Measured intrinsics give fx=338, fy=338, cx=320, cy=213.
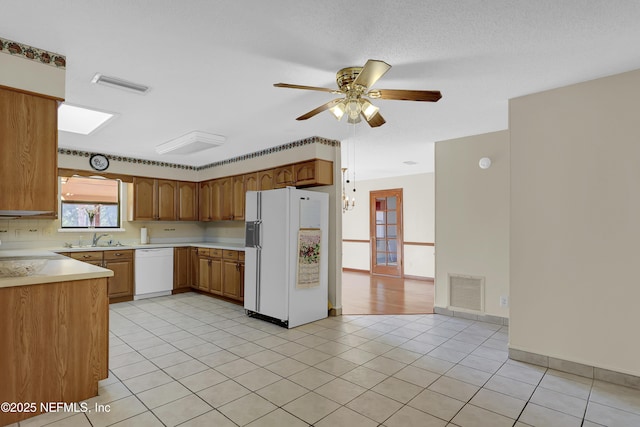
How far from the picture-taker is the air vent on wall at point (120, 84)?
265cm

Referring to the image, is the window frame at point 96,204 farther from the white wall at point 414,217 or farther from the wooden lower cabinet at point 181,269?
the white wall at point 414,217

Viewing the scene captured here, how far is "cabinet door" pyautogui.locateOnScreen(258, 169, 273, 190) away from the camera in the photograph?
5152mm

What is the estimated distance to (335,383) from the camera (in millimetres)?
2635

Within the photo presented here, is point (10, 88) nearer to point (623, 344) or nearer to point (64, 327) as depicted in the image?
point (64, 327)

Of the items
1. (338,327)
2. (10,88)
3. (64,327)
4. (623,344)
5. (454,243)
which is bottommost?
(338,327)

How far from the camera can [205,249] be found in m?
5.88

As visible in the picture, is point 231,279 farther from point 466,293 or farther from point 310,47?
point 310,47

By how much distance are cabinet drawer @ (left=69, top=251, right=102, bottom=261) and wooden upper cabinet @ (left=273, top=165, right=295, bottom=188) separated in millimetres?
2849

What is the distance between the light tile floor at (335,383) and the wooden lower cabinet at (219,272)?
3.76 ft

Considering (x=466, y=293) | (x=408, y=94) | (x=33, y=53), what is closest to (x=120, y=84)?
(x=33, y=53)

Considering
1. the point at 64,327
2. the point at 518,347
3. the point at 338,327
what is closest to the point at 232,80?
the point at 64,327

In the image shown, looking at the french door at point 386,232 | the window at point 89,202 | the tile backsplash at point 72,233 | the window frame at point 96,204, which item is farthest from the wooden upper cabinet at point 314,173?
the french door at point 386,232

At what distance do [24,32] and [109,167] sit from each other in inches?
160

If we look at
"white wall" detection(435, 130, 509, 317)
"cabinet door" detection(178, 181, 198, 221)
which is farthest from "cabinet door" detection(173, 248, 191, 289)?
"white wall" detection(435, 130, 509, 317)
